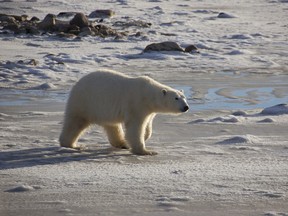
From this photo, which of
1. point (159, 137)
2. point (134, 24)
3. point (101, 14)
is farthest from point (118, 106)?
point (101, 14)

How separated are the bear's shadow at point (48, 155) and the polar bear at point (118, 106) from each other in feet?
0.63

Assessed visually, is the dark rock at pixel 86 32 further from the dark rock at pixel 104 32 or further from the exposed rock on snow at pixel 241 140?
the exposed rock on snow at pixel 241 140

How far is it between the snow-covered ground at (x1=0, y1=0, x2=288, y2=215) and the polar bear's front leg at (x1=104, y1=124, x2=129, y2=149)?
0.41ft

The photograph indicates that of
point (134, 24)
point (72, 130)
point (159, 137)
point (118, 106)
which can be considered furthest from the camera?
point (134, 24)

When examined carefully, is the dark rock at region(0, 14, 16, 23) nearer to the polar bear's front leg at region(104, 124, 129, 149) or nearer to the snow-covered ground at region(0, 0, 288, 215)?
the snow-covered ground at region(0, 0, 288, 215)

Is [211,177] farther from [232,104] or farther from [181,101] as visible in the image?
[232,104]

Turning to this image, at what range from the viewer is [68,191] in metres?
6.46

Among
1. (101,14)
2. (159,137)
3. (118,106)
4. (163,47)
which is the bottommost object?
(101,14)

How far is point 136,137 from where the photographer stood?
8234mm

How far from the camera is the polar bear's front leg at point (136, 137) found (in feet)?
27.0

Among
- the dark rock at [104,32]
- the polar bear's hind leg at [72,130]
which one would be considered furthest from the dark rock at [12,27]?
the polar bear's hind leg at [72,130]

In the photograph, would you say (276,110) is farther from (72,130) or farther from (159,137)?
(72,130)

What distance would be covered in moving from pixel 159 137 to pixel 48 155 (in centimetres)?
167

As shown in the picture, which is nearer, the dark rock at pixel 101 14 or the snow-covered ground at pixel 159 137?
the snow-covered ground at pixel 159 137
